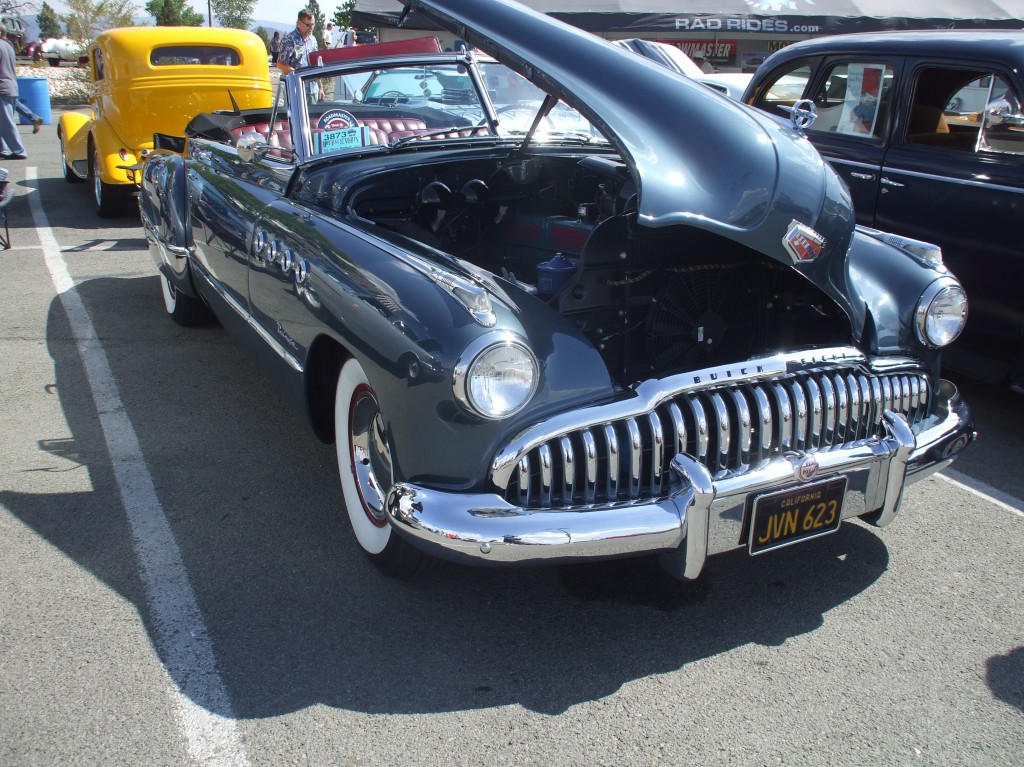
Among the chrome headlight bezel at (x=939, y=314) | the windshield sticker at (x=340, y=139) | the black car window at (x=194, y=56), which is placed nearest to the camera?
the chrome headlight bezel at (x=939, y=314)

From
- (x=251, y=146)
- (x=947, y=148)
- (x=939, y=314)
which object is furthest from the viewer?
(x=947, y=148)

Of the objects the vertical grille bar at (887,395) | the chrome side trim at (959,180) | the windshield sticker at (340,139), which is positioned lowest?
the vertical grille bar at (887,395)

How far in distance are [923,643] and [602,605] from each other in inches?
35.0

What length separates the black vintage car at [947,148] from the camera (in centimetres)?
410

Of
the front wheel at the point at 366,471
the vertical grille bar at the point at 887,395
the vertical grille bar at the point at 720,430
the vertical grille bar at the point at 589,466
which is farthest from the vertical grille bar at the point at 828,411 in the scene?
the front wheel at the point at 366,471

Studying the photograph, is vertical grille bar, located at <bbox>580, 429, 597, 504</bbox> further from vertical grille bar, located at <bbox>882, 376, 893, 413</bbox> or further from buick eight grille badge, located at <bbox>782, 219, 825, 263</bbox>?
vertical grille bar, located at <bbox>882, 376, 893, 413</bbox>

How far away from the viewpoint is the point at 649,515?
225cm

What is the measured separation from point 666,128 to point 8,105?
37.8 feet

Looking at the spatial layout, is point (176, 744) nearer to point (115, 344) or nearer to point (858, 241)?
point (858, 241)

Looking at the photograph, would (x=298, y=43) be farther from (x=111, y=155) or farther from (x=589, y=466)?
(x=589, y=466)

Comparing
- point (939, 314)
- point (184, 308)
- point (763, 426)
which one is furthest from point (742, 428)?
point (184, 308)

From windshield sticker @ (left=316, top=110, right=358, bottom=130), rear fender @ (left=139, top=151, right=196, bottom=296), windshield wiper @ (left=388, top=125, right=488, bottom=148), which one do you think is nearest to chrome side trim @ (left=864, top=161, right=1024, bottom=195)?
windshield wiper @ (left=388, top=125, right=488, bottom=148)

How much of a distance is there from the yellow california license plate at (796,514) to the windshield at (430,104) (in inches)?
84.7

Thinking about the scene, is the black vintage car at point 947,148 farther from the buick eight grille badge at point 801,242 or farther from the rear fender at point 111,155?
the rear fender at point 111,155
